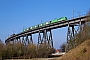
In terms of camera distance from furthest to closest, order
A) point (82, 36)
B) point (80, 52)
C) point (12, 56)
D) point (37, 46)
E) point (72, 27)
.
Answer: point (72, 27) → point (37, 46) → point (12, 56) → point (82, 36) → point (80, 52)

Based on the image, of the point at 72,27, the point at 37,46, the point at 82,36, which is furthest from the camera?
the point at 72,27

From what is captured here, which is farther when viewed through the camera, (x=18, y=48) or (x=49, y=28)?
(x=49, y=28)

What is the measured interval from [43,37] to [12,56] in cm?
3103

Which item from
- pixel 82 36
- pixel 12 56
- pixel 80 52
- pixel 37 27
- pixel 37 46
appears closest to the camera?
pixel 80 52

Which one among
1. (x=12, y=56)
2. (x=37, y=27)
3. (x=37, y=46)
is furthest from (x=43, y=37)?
(x=12, y=56)

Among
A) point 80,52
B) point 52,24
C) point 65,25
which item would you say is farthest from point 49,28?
point 80,52

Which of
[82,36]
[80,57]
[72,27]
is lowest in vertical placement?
[80,57]

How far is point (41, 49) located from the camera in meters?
65.9

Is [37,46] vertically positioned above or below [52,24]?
below

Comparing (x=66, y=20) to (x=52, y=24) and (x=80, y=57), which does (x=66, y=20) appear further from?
(x=80, y=57)

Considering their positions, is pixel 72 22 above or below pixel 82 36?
above

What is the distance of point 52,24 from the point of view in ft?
256

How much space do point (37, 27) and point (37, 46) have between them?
20624mm

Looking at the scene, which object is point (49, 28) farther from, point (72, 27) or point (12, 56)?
point (12, 56)
